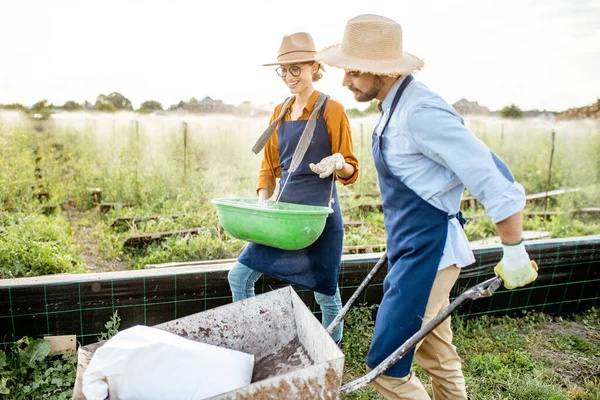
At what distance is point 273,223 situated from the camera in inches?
91.3

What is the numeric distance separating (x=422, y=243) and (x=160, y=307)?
6.55 feet

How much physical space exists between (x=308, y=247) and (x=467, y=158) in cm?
129

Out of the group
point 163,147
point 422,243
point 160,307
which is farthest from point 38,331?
point 163,147

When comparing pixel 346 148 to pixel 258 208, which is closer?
pixel 258 208

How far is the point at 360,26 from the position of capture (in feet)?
6.66

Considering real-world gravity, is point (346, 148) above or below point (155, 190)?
above

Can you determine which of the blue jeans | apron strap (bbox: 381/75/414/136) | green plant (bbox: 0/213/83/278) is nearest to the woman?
the blue jeans

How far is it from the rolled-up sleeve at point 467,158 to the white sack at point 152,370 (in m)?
1.09

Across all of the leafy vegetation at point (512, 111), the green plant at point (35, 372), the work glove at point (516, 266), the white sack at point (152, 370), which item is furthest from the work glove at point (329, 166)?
the leafy vegetation at point (512, 111)

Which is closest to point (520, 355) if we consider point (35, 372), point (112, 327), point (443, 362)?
point (443, 362)

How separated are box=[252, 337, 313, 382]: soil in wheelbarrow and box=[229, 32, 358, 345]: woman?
0.57m

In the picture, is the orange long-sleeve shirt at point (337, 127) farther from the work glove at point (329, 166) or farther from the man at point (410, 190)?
the man at point (410, 190)

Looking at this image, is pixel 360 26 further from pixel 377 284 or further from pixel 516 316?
pixel 516 316

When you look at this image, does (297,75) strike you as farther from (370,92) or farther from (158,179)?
(158,179)
